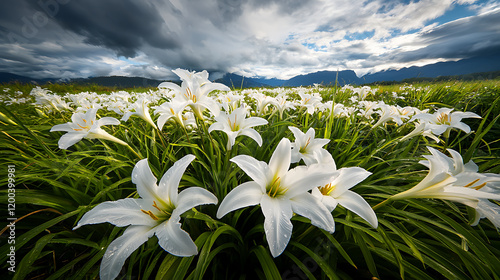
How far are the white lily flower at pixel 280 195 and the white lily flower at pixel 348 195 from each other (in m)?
0.09

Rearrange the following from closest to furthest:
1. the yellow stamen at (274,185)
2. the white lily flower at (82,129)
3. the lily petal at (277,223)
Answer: the lily petal at (277,223), the yellow stamen at (274,185), the white lily flower at (82,129)

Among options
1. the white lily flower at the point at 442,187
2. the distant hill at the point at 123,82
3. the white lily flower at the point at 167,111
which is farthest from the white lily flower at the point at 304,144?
the distant hill at the point at 123,82

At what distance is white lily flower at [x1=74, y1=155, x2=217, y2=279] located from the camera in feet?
2.52

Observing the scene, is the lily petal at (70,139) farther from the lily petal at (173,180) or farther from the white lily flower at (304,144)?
the white lily flower at (304,144)

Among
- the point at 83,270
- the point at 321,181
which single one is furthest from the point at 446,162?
the point at 83,270

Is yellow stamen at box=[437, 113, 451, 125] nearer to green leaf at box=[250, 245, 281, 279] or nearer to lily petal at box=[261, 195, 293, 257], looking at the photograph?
lily petal at box=[261, 195, 293, 257]

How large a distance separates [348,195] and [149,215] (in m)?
1.18

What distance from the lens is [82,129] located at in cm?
165

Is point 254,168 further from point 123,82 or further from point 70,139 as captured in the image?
point 123,82

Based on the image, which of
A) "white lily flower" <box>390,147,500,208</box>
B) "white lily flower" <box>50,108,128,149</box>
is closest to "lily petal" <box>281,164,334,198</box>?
"white lily flower" <box>390,147,500,208</box>

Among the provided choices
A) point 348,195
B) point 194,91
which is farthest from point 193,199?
point 194,91

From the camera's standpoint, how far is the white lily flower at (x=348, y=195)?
2.86ft

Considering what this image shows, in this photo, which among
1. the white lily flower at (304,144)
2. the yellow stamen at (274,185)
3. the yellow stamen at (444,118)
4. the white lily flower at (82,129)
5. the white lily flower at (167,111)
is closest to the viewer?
the yellow stamen at (274,185)

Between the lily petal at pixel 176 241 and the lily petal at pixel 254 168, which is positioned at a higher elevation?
the lily petal at pixel 254 168
